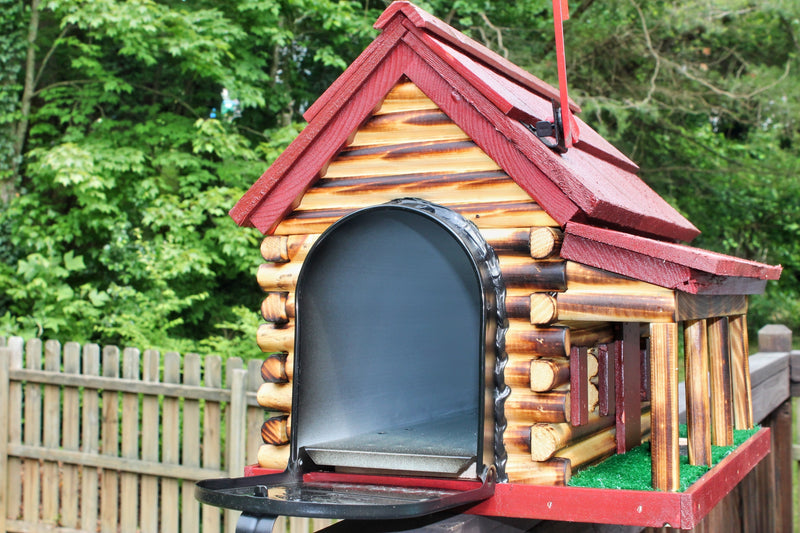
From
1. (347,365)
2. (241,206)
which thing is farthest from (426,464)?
(241,206)

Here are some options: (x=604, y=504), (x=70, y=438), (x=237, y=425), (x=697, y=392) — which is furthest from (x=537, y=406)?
(x=70, y=438)

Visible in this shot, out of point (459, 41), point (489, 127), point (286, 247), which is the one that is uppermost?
point (459, 41)

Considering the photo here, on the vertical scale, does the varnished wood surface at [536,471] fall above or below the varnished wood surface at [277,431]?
below

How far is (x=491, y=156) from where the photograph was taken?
2.41 metres

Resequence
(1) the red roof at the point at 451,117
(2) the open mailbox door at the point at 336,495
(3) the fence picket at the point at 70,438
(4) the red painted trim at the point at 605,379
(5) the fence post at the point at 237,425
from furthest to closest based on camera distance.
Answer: (3) the fence picket at the point at 70,438, (5) the fence post at the point at 237,425, (4) the red painted trim at the point at 605,379, (1) the red roof at the point at 451,117, (2) the open mailbox door at the point at 336,495

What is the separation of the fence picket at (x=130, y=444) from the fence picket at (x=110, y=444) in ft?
0.22

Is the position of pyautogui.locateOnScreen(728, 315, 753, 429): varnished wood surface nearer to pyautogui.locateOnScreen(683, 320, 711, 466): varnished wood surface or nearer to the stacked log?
pyautogui.locateOnScreen(683, 320, 711, 466): varnished wood surface

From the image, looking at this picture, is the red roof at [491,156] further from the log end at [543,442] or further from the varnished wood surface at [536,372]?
the log end at [543,442]

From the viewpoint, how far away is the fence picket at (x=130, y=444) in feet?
19.0

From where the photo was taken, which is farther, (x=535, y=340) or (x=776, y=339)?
(x=776, y=339)

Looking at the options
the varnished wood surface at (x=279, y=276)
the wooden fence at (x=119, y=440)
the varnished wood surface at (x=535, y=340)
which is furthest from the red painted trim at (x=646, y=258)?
the wooden fence at (x=119, y=440)

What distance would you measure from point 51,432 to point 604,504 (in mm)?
5249

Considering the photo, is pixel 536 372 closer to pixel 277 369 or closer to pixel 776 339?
pixel 277 369

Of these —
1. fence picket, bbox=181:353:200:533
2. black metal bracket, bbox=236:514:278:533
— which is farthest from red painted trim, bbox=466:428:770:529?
fence picket, bbox=181:353:200:533
